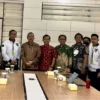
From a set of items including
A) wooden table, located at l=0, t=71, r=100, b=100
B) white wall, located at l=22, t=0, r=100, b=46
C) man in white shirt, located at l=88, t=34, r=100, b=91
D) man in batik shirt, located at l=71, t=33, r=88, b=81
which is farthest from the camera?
white wall, located at l=22, t=0, r=100, b=46

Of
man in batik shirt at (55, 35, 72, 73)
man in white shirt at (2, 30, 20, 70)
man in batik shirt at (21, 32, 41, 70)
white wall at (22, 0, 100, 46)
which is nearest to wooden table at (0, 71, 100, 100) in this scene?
man in batik shirt at (55, 35, 72, 73)

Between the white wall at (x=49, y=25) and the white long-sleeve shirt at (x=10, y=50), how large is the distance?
1.19m

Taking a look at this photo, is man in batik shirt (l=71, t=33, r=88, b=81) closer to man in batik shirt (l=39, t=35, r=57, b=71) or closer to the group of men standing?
the group of men standing

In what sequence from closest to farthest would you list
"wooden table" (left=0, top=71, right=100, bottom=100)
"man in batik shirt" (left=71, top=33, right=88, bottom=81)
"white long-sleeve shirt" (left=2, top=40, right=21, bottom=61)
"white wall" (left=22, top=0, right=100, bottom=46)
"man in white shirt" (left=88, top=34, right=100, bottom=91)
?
"wooden table" (left=0, top=71, right=100, bottom=100), "man in white shirt" (left=88, top=34, right=100, bottom=91), "man in batik shirt" (left=71, top=33, right=88, bottom=81), "white long-sleeve shirt" (left=2, top=40, right=21, bottom=61), "white wall" (left=22, top=0, right=100, bottom=46)

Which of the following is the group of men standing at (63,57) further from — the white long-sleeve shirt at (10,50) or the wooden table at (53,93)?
the wooden table at (53,93)

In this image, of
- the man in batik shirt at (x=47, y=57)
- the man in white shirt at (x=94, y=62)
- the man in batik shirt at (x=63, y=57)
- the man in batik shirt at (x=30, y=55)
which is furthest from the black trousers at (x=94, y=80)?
the man in batik shirt at (x=30, y=55)

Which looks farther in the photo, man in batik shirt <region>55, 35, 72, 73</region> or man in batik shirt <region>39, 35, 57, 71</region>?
man in batik shirt <region>39, 35, 57, 71</region>

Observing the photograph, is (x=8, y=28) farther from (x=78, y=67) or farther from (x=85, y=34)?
(x=78, y=67)

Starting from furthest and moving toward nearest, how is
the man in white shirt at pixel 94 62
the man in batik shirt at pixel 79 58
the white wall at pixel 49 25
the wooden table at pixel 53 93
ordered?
1. the white wall at pixel 49 25
2. the man in batik shirt at pixel 79 58
3. the man in white shirt at pixel 94 62
4. the wooden table at pixel 53 93

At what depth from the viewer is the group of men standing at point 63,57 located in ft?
16.6

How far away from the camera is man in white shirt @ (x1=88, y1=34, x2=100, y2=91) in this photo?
16.4 ft

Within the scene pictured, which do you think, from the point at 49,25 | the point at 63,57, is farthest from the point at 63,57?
the point at 49,25

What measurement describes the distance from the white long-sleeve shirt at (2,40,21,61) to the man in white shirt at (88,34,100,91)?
1.62 m

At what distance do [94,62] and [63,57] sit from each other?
652mm
